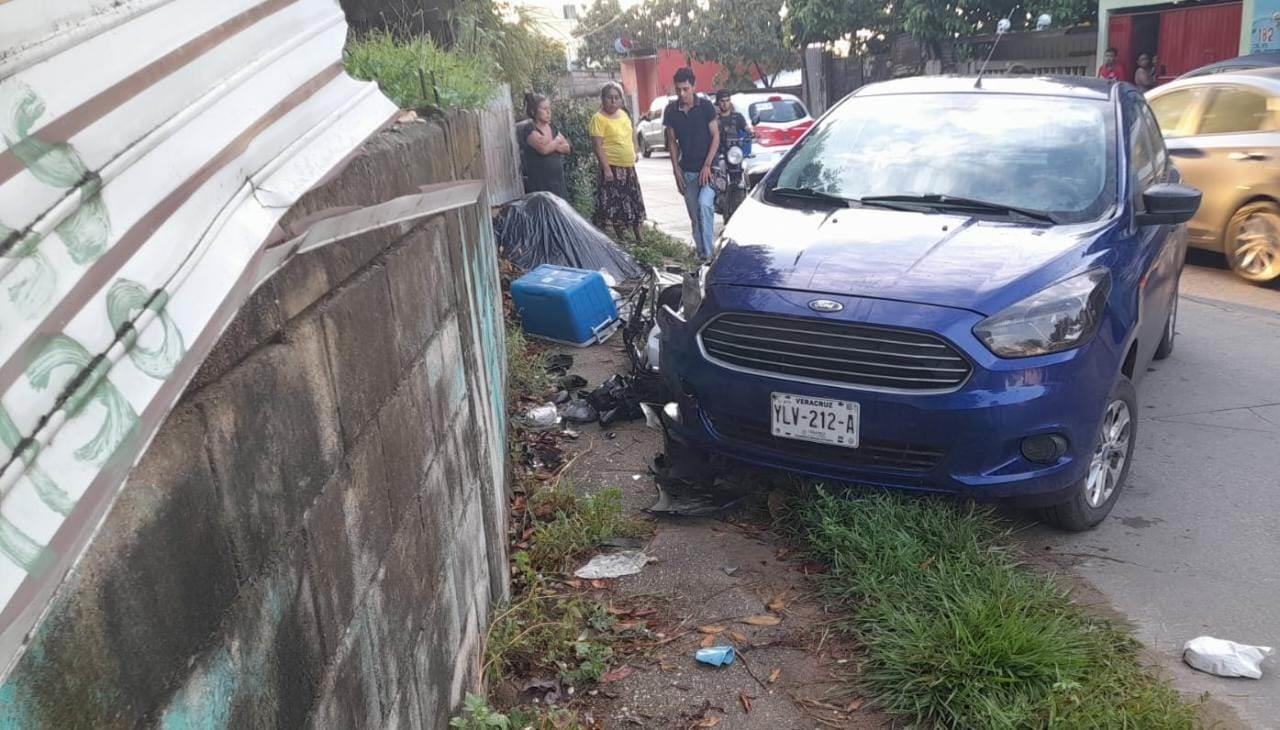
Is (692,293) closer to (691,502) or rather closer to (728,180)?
(691,502)

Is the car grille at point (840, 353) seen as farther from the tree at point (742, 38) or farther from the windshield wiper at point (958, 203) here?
the tree at point (742, 38)

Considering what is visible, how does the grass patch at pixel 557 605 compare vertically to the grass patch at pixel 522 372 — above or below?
above

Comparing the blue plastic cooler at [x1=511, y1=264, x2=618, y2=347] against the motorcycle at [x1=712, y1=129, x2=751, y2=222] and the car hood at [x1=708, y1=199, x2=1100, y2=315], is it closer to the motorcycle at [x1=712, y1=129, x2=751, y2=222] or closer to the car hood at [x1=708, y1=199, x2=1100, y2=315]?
the car hood at [x1=708, y1=199, x2=1100, y2=315]

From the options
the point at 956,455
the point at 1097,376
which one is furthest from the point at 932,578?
the point at 1097,376

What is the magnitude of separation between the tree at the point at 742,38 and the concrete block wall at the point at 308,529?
31084 millimetres

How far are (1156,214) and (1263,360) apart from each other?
8.19 feet

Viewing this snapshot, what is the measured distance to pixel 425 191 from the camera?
222 centimetres

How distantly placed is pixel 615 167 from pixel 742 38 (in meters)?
24.6

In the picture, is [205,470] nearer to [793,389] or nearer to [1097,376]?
[793,389]

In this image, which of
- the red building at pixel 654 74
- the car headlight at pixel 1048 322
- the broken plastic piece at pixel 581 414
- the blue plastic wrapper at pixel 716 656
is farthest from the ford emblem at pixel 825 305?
the red building at pixel 654 74

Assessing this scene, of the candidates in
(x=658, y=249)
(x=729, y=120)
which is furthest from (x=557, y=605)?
(x=729, y=120)

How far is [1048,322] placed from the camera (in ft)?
12.0

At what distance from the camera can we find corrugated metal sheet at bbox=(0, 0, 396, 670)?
815 mm

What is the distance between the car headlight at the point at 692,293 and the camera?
4234 mm
